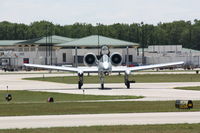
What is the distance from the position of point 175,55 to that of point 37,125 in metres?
155

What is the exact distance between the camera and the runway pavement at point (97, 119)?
32472 millimetres

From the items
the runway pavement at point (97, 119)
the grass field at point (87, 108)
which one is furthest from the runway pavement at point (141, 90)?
the runway pavement at point (97, 119)

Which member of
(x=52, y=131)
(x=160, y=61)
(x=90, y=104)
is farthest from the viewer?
(x=160, y=61)

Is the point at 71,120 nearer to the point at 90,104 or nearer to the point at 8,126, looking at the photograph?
the point at 8,126

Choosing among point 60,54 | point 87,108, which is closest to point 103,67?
point 87,108

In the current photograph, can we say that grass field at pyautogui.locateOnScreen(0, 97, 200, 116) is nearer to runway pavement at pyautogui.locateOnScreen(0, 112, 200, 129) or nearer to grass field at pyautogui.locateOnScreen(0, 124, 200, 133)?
runway pavement at pyautogui.locateOnScreen(0, 112, 200, 129)

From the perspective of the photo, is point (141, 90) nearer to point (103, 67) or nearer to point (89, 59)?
point (103, 67)

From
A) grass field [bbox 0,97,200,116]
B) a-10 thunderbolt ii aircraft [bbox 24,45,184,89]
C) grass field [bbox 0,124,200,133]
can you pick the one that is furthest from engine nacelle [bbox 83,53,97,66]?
grass field [bbox 0,124,200,133]

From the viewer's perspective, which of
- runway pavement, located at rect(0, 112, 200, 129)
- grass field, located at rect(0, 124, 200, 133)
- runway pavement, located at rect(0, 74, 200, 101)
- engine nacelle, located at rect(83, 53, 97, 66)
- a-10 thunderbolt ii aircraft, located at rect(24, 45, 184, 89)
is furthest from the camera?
engine nacelle, located at rect(83, 53, 97, 66)

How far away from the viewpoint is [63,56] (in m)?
190

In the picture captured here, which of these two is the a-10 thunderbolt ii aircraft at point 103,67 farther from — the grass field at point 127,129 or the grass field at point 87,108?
the grass field at point 127,129

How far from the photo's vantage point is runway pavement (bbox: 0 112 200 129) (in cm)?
3247

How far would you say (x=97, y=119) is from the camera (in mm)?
34625

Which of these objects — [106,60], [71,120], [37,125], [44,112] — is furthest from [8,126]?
[106,60]
